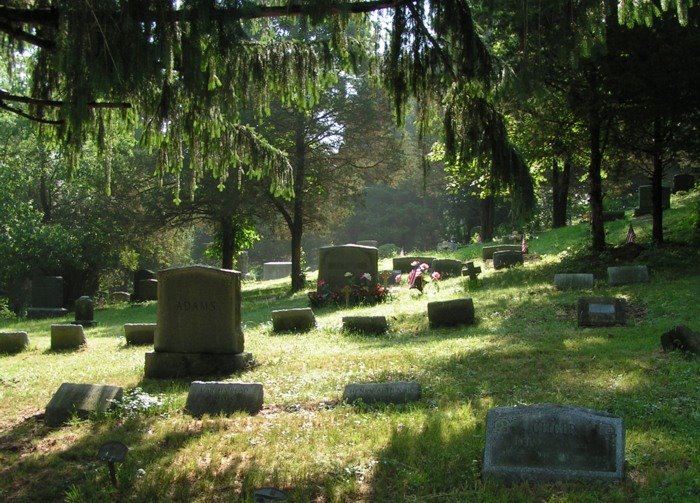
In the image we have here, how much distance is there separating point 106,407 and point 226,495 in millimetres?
2649

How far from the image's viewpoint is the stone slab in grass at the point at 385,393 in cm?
670

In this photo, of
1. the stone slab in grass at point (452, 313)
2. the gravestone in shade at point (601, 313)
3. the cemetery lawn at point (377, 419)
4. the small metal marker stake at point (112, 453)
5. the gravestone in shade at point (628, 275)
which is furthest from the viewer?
the gravestone in shade at point (628, 275)

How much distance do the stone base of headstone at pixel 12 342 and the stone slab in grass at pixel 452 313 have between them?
26.7 ft

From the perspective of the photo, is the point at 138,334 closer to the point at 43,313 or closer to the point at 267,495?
the point at 267,495

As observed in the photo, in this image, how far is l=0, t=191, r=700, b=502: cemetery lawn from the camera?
484 cm

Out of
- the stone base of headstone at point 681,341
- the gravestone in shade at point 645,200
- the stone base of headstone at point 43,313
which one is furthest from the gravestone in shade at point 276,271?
the stone base of headstone at point 681,341

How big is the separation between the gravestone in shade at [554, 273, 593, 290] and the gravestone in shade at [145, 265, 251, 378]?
753 centimetres

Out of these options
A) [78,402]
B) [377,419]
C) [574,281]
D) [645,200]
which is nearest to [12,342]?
[78,402]

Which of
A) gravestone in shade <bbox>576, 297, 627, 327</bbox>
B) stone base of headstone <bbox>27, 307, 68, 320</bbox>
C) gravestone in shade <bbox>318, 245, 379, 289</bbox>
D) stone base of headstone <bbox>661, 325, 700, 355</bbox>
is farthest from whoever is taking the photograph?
stone base of headstone <bbox>27, 307, 68, 320</bbox>

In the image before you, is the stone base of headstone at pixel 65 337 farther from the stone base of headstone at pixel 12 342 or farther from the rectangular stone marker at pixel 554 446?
the rectangular stone marker at pixel 554 446

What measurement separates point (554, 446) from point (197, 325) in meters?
5.72

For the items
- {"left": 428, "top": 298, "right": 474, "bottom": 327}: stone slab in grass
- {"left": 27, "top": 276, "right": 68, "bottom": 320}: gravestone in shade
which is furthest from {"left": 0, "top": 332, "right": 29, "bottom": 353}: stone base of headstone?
{"left": 27, "top": 276, "right": 68, "bottom": 320}: gravestone in shade

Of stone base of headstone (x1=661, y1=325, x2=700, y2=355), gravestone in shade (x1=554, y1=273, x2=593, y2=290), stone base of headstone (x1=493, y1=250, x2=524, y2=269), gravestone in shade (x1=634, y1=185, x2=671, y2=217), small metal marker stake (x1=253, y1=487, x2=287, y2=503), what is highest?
gravestone in shade (x1=634, y1=185, x2=671, y2=217)

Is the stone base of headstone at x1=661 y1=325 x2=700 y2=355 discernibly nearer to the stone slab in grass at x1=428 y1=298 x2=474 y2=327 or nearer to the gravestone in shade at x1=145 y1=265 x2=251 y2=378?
the stone slab in grass at x1=428 y1=298 x2=474 y2=327
